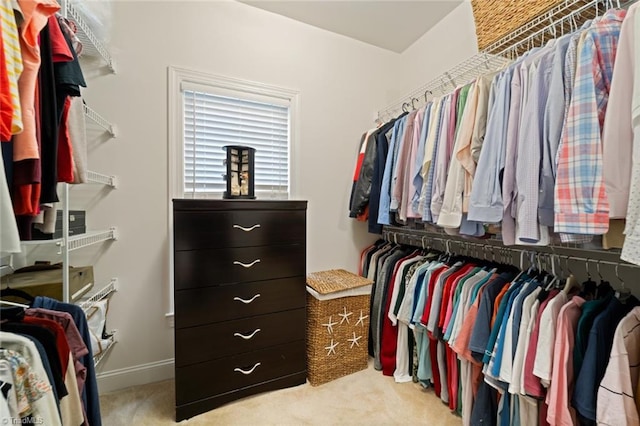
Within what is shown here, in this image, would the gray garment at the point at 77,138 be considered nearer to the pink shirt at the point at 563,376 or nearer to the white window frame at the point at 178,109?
the white window frame at the point at 178,109

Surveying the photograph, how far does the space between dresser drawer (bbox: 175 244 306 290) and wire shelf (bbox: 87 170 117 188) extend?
2.17 feet

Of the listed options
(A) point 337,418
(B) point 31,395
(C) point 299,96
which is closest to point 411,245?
(A) point 337,418

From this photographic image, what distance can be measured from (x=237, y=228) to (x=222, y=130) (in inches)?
34.1

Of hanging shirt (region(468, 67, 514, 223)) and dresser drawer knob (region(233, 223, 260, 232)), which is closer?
hanging shirt (region(468, 67, 514, 223))

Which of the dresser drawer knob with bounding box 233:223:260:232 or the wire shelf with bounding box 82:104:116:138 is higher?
the wire shelf with bounding box 82:104:116:138

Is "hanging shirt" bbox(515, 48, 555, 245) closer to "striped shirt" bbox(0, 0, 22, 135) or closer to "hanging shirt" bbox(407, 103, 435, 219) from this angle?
"hanging shirt" bbox(407, 103, 435, 219)

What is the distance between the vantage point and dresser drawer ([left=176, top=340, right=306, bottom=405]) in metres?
1.57

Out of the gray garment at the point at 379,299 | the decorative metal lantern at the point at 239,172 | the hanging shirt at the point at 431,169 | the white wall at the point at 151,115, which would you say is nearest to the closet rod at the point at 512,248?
the gray garment at the point at 379,299

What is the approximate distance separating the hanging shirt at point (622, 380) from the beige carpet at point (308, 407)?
0.82 metres

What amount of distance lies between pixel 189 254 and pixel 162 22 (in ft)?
5.04

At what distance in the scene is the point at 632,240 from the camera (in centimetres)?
78

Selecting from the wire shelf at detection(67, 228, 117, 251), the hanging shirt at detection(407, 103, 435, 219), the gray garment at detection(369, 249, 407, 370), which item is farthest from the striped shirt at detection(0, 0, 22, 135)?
the gray garment at detection(369, 249, 407, 370)

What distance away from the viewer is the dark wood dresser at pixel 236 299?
1.56 m

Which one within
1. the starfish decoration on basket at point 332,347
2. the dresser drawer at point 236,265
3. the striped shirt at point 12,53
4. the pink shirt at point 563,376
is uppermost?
the striped shirt at point 12,53
